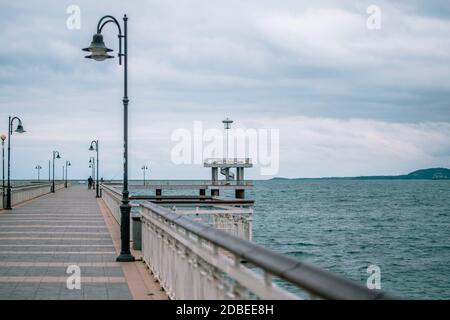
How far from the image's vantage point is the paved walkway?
9.71 meters

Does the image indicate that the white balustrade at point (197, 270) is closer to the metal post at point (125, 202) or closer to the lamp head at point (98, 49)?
the metal post at point (125, 202)

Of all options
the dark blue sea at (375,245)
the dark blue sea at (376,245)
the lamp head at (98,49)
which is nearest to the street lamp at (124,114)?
the lamp head at (98,49)

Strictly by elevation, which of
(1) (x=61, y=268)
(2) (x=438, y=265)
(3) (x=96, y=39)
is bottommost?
(2) (x=438, y=265)

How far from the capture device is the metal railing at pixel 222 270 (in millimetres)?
3527

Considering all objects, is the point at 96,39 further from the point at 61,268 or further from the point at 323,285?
the point at 323,285

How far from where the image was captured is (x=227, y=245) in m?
5.41

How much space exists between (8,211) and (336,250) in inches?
824

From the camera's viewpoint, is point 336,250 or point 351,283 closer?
point 351,283

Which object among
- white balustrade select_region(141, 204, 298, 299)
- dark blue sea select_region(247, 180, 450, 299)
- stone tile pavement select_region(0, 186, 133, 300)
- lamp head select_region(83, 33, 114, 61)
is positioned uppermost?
lamp head select_region(83, 33, 114, 61)

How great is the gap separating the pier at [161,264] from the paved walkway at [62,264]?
14 mm

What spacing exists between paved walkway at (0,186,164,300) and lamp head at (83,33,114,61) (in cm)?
433

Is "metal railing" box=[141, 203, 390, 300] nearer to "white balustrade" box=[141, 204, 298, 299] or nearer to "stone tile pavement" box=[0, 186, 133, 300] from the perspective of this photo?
"white balustrade" box=[141, 204, 298, 299]

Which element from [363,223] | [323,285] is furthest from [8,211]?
[363,223]

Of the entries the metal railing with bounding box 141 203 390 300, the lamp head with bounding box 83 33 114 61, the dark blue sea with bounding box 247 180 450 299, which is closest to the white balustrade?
the metal railing with bounding box 141 203 390 300
